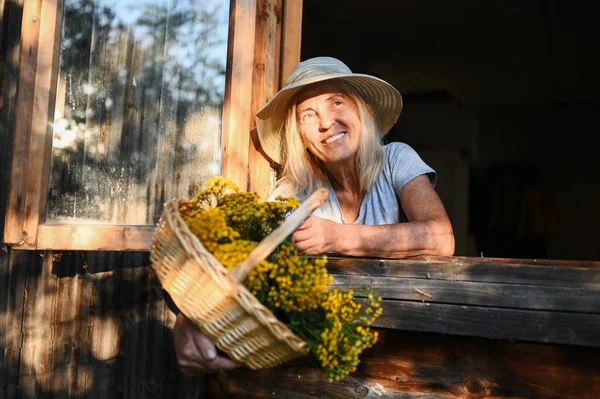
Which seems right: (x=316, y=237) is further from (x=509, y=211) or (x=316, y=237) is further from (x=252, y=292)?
(x=509, y=211)

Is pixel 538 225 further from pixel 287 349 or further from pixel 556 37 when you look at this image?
pixel 287 349

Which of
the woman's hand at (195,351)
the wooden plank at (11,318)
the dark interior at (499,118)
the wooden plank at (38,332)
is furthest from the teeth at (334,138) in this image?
the dark interior at (499,118)

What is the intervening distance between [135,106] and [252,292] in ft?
4.25

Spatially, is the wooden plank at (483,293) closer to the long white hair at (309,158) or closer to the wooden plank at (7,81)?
the long white hair at (309,158)

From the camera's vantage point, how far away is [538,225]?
6254 millimetres

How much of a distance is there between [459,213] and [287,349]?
537 centimetres

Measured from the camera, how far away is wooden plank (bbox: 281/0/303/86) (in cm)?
256

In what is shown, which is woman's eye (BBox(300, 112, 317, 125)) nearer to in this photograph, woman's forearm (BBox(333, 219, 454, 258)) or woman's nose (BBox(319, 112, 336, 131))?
woman's nose (BBox(319, 112, 336, 131))

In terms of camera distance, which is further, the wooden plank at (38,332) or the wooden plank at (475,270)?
the wooden plank at (38,332)

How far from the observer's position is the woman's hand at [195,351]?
1.57 metres

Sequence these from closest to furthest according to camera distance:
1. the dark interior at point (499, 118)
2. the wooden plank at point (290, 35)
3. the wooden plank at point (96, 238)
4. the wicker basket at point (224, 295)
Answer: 1. the wicker basket at point (224, 295)
2. the wooden plank at point (96, 238)
3. the wooden plank at point (290, 35)
4. the dark interior at point (499, 118)

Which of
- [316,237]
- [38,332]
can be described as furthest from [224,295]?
[38,332]

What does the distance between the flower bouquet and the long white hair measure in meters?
0.89

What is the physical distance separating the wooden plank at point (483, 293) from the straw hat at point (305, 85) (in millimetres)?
854
